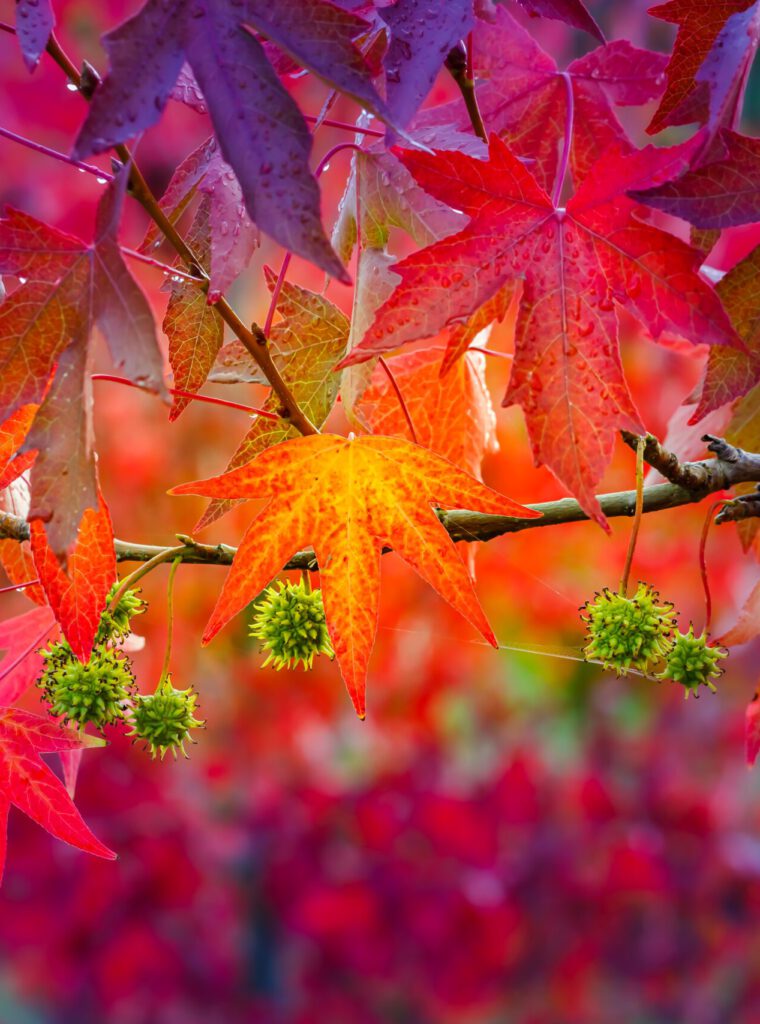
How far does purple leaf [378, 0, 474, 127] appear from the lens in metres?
0.47

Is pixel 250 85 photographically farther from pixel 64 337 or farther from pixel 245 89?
pixel 64 337

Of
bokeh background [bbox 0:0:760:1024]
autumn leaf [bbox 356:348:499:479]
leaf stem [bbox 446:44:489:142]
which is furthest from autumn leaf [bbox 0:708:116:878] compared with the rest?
bokeh background [bbox 0:0:760:1024]

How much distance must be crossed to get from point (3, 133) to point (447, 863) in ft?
7.59

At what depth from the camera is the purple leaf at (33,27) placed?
44cm

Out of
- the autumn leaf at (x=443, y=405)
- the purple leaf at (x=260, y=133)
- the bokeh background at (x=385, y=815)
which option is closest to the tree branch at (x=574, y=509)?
the autumn leaf at (x=443, y=405)

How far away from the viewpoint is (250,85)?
0.44 meters

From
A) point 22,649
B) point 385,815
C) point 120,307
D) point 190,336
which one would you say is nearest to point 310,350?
point 190,336

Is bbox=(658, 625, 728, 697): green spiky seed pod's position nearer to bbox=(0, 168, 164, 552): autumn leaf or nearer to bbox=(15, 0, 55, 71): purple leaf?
bbox=(0, 168, 164, 552): autumn leaf

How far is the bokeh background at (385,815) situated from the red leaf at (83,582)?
1.71m

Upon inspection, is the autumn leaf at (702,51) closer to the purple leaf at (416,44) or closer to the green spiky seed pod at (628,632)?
the purple leaf at (416,44)

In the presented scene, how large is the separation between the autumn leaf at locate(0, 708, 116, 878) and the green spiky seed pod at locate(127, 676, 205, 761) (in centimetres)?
3

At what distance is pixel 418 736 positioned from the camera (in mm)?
2889

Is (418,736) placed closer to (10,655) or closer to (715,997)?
(715,997)

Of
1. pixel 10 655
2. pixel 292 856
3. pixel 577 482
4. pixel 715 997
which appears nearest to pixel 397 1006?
pixel 292 856
